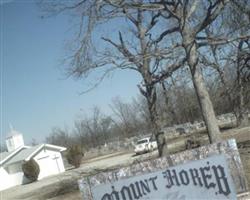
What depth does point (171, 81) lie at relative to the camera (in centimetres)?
1773

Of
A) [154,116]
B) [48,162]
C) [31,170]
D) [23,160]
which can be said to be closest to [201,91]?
[154,116]

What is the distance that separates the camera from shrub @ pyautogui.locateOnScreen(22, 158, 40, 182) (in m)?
45.2

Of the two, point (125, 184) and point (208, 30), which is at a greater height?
point (208, 30)

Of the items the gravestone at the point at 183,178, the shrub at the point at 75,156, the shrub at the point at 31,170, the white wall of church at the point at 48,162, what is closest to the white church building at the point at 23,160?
the white wall of church at the point at 48,162

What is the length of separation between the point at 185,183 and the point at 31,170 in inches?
1583

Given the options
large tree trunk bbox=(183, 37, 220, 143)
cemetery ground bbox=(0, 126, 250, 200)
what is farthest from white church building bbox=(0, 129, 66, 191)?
large tree trunk bbox=(183, 37, 220, 143)

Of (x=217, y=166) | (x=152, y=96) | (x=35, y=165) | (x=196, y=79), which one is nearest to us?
(x=217, y=166)

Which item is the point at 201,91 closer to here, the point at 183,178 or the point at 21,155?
the point at 183,178

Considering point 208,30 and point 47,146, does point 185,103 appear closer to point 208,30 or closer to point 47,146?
point 208,30

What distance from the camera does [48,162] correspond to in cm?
4956

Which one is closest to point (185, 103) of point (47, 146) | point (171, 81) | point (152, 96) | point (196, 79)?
point (152, 96)

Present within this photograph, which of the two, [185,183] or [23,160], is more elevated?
[23,160]

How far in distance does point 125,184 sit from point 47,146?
44.6m

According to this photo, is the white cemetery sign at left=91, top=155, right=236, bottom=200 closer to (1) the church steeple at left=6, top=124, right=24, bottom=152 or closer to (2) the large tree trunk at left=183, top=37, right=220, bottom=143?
(2) the large tree trunk at left=183, top=37, right=220, bottom=143
